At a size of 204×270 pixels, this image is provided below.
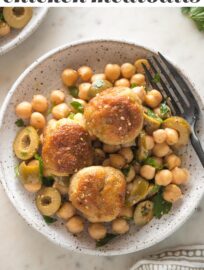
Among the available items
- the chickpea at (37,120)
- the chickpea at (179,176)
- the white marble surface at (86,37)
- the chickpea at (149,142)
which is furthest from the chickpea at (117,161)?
the white marble surface at (86,37)

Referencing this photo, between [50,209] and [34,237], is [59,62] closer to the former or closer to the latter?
[50,209]

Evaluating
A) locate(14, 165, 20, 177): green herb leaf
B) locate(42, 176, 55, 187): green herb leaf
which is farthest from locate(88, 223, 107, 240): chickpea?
locate(14, 165, 20, 177): green herb leaf

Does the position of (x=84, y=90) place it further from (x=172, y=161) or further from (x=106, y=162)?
(x=172, y=161)

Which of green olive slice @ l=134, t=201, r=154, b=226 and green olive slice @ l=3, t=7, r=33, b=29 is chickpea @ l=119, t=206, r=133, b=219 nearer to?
green olive slice @ l=134, t=201, r=154, b=226

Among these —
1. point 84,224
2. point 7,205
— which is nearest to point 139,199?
point 84,224

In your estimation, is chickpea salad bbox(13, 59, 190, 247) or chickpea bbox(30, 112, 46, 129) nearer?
chickpea salad bbox(13, 59, 190, 247)

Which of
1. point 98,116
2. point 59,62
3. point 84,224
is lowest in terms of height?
point 84,224

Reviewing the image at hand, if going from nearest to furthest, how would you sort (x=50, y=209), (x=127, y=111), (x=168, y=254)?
(x=127, y=111), (x=50, y=209), (x=168, y=254)
